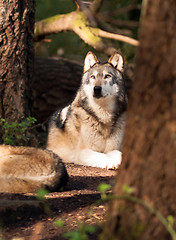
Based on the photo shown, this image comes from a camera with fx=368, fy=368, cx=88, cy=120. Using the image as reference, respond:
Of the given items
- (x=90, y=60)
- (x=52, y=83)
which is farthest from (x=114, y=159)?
(x=52, y=83)

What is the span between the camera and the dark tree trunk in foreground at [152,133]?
201cm

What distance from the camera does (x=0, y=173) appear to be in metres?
4.02

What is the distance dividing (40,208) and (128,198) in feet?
5.40

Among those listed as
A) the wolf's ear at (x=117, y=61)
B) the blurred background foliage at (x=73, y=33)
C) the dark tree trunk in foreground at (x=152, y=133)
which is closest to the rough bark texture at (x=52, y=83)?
the blurred background foliage at (x=73, y=33)

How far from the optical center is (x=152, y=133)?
6.76ft

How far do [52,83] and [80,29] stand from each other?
78.1 inches

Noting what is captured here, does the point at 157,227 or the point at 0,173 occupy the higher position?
the point at 157,227

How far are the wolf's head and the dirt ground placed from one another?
2787mm

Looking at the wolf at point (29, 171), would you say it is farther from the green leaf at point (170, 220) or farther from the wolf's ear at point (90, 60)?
the wolf's ear at point (90, 60)

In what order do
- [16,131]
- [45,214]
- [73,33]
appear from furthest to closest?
[73,33], [16,131], [45,214]

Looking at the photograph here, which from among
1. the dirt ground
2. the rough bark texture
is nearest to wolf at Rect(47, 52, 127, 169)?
the rough bark texture

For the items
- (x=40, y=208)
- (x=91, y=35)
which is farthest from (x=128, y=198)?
(x=91, y=35)

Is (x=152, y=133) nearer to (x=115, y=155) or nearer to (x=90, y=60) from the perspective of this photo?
(x=115, y=155)

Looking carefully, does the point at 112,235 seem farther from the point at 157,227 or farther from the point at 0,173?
the point at 0,173
